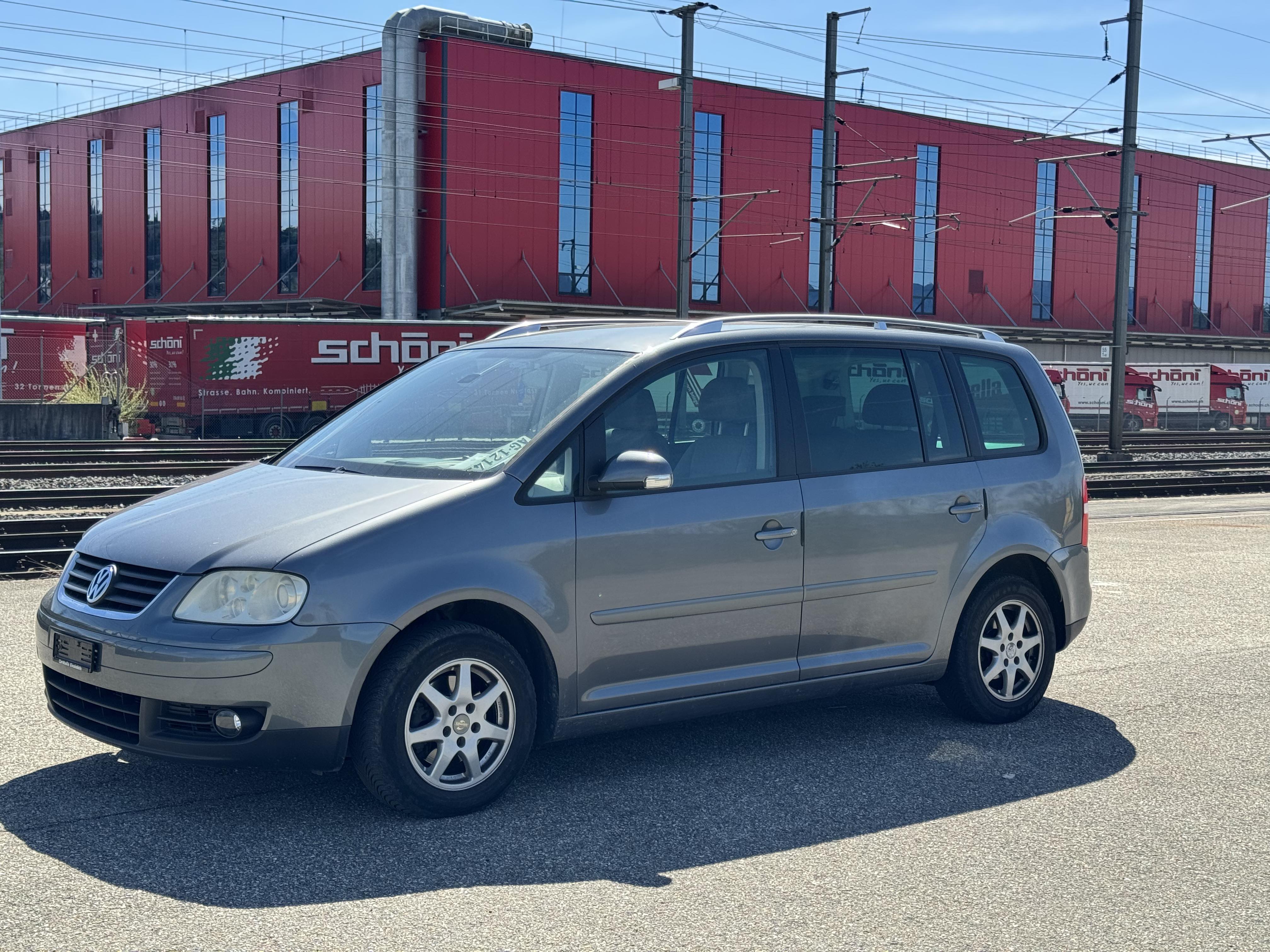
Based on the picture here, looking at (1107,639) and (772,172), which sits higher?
(772,172)

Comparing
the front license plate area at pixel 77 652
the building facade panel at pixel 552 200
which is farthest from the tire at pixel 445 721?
the building facade panel at pixel 552 200

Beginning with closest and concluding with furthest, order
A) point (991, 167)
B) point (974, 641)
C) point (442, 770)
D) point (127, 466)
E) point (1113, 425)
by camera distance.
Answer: point (442, 770), point (974, 641), point (127, 466), point (1113, 425), point (991, 167)

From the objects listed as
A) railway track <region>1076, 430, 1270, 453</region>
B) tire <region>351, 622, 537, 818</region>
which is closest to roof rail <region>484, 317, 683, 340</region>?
tire <region>351, 622, 537, 818</region>

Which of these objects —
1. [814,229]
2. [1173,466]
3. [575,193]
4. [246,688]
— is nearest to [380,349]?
[575,193]

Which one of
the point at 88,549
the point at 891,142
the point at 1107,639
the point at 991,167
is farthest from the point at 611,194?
the point at 88,549

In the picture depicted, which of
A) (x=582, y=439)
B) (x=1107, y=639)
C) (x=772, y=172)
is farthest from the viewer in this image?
(x=772, y=172)

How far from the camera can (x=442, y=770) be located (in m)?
4.50

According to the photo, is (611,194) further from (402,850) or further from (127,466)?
(402,850)

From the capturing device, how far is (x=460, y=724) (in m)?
4.52

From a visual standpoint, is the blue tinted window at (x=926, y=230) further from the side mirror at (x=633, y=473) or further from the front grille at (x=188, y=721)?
the front grille at (x=188, y=721)

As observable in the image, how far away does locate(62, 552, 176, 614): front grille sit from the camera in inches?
171

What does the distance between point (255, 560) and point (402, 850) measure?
1.02 metres

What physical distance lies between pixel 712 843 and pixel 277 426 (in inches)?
1219

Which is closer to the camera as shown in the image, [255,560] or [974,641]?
[255,560]
